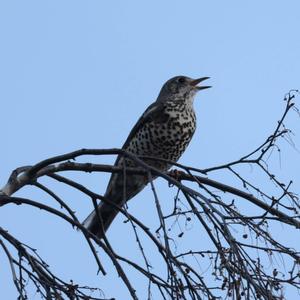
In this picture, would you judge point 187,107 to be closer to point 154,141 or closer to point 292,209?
point 154,141

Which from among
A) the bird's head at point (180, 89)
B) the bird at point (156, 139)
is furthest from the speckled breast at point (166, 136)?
the bird's head at point (180, 89)

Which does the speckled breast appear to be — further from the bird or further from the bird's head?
the bird's head

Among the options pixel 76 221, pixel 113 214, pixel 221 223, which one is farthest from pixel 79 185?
pixel 113 214

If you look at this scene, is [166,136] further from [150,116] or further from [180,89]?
[180,89]

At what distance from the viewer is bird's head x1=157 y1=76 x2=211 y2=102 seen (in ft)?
32.4

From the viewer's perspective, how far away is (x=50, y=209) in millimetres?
5809

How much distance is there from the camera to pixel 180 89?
10125 mm

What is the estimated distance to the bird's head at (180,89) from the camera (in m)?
9.87

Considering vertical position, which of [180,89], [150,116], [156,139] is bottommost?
[156,139]

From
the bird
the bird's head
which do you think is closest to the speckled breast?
the bird

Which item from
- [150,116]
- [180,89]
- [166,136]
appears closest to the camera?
[166,136]

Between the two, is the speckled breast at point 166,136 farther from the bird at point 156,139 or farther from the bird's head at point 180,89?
the bird's head at point 180,89

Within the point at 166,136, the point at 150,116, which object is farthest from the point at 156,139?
the point at 150,116

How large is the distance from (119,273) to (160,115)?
434cm
